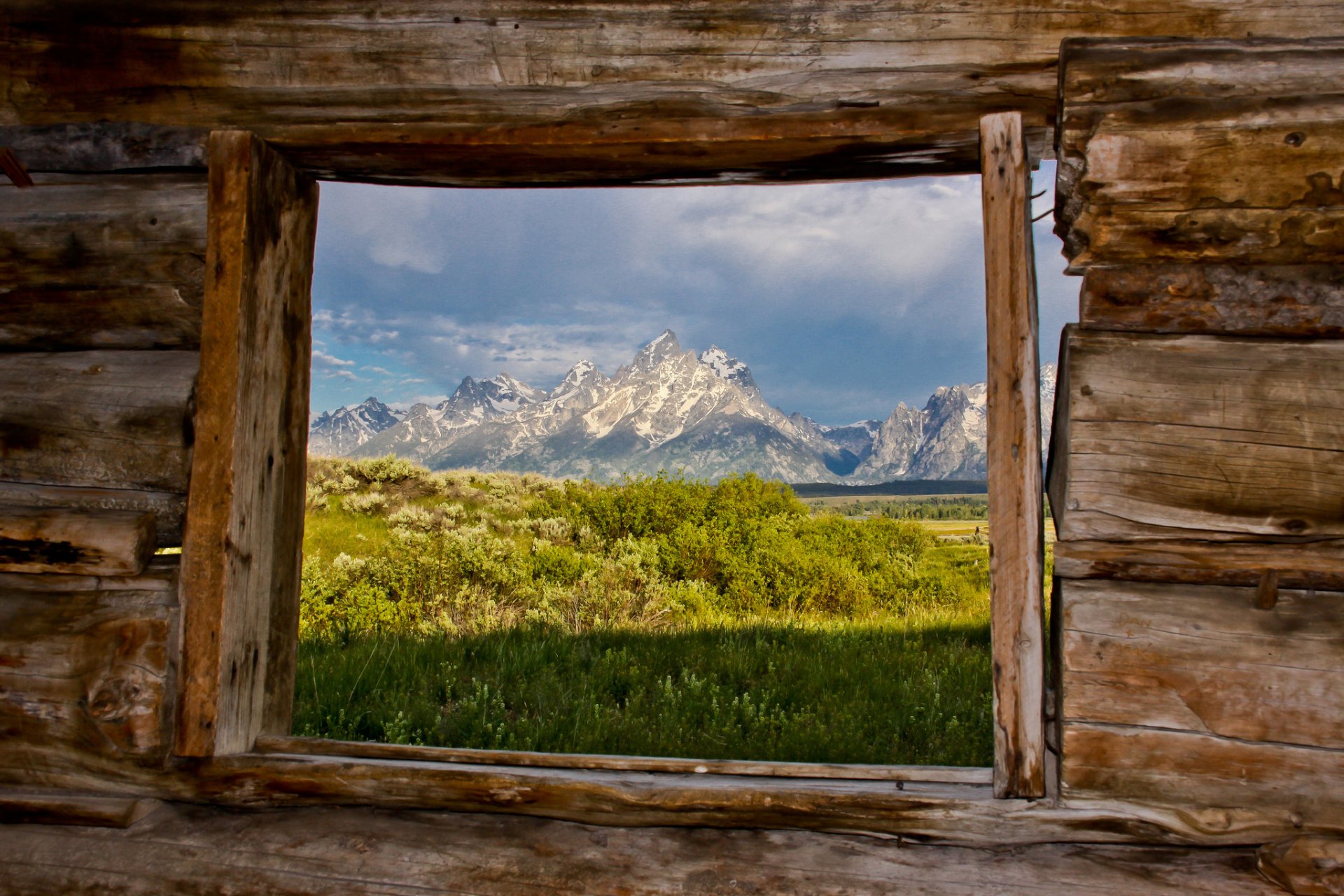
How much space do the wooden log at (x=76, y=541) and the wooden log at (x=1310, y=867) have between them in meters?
3.52

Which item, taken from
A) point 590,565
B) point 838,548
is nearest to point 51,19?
point 590,565

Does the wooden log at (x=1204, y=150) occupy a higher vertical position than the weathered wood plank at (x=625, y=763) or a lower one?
higher

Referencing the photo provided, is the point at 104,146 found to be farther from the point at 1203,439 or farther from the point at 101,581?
the point at 1203,439

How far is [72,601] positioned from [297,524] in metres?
0.75

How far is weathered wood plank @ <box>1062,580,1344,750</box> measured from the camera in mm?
2195

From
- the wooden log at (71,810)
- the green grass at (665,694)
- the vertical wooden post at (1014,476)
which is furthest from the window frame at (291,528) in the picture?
the green grass at (665,694)

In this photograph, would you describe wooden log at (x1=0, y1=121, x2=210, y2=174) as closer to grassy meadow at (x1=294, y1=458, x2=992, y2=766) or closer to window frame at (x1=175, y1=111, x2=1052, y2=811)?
window frame at (x1=175, y1=111, x2=1052, y2=811)

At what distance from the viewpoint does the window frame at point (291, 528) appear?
7.72ft

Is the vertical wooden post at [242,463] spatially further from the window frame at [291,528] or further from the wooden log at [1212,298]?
the wooden log at [1212,298]

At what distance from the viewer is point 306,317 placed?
320cm

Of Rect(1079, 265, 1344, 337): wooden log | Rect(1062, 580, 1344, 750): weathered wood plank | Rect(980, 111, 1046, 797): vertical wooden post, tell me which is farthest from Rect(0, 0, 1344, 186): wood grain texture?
Rect(1062, 580, 1344, 750): weathered wood plank

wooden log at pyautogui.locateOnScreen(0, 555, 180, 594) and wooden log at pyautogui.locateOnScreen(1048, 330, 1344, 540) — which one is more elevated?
wooden log at pyautogui.locateOnScreen(1048, 330, 1344, 540)

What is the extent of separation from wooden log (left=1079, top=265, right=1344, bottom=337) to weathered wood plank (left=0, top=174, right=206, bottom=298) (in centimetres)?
301

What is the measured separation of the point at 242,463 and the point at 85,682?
869mm
